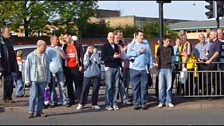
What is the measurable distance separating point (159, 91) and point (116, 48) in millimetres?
Result: 1601

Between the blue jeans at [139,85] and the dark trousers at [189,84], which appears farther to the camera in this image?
the dark trousers at [189,84]

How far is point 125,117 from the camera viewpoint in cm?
1180

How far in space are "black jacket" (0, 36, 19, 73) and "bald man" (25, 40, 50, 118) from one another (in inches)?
77.0

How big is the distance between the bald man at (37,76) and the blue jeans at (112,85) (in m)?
→ 1.68

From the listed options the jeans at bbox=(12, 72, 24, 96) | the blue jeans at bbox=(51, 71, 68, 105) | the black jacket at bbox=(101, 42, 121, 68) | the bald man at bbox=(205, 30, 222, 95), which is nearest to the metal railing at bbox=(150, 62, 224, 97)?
the bald man at bbox=(205, 30, 222, 95)

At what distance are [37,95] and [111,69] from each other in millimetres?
2052

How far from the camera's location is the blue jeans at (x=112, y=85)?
13.1 meters

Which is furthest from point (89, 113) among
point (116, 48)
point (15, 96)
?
point (15, 96)

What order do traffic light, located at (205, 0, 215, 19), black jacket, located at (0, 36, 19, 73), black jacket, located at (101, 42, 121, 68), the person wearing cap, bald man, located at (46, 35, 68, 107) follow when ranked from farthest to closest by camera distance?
traffic light, located at (205, 0, 215, 19) < black jacket, located at (0, 36, 19, 73) < the person wearing cap < bald man, located at (46, 35, 68, 107) < black jacket, located at (101, 42, 121, 68)

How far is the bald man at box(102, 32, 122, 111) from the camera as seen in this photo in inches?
512

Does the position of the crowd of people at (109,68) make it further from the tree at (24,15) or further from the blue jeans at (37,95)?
the tree at (24,15)

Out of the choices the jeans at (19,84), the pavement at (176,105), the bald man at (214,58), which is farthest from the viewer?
the jeans at (19,84)

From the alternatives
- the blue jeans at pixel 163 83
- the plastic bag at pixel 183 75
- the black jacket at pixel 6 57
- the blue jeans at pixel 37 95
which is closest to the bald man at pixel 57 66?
the blue jeans at pixel 37 95

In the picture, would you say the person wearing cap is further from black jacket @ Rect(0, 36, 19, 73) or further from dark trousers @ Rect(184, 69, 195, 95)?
dark trousers @ Rect(184, 69, 195, 95)
